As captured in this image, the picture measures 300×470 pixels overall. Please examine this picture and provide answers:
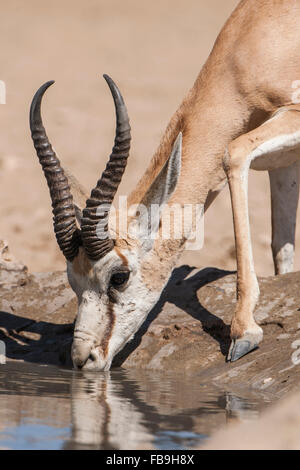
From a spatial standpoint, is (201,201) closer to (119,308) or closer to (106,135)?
(119,308)

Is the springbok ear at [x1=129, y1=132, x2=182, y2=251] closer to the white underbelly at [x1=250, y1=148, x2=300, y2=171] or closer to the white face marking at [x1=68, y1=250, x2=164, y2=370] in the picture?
the white face marking at [x1=68, y1=250, x2=164, y2=370]

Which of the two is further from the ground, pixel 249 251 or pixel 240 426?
pixel 249 251

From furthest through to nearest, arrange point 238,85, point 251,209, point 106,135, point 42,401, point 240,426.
Answer: point 106,135 < point 251,209 < point 238,85 < point 42,401 < point 240,426

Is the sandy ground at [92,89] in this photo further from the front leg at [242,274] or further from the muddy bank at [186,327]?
the front leg at [242,274]

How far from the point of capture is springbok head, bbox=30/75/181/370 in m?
7.88

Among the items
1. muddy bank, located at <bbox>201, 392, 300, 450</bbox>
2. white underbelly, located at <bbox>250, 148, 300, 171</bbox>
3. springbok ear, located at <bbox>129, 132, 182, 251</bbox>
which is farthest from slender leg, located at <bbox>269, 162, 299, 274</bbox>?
muddy bank, located at <bbox>201, 392, 300, 450</bbox>

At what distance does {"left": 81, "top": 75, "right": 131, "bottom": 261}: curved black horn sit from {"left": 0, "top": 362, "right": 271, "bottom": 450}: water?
114 centimetres

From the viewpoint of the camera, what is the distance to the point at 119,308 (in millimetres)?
8203

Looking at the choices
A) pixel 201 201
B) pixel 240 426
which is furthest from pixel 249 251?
Answer: pixel 240 426

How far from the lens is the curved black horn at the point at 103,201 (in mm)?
7797

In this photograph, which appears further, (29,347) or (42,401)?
(29,347)

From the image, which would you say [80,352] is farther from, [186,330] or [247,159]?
[247,159]

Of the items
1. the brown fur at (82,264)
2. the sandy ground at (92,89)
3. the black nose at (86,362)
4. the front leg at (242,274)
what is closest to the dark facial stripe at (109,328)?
the black nose at (86,362)
